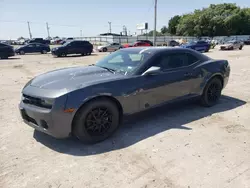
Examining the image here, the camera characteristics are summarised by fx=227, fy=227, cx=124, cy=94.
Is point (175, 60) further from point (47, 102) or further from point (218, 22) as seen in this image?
point (218, 22)

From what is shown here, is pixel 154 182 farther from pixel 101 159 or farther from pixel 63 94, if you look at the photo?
pixel 63 94

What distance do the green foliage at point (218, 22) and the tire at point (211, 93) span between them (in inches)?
2330

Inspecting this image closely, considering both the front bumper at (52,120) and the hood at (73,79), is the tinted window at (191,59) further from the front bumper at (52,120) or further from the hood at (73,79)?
the front bumper at (52,120)

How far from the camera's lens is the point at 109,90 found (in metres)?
3.57

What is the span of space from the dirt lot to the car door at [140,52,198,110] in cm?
49

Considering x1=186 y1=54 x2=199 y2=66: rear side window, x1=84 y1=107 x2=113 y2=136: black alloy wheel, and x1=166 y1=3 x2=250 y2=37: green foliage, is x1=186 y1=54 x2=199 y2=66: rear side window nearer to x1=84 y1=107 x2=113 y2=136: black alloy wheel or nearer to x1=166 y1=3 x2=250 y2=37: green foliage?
x1=84 y1=107 x2=113 y2=136: black alloy wheel

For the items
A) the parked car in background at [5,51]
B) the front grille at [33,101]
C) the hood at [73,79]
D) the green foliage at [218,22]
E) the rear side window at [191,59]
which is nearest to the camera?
the front grille at [33,101]

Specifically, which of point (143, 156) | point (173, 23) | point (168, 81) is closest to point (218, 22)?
point (173, 23)

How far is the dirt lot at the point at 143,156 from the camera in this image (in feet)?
8.82

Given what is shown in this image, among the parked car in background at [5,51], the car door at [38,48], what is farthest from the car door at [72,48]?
the car door at [38,48]

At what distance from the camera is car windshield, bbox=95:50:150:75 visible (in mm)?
4129

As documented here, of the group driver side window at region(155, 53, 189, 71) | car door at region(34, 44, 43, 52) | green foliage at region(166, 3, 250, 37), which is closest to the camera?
driver side window at region(155, 53, 189, 71)

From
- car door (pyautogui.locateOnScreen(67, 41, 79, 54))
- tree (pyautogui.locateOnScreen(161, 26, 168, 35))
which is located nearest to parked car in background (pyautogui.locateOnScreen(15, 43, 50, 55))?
car door (pyautogui.locateOnScreen(67, 41, 79, 54))

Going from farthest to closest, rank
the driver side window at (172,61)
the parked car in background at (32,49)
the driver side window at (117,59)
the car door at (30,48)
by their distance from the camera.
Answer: the car door at (30,48)
the parked car in background at (32,49)
the driver side window at (117,59)
the driver side window at (172,61)
